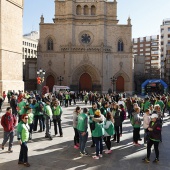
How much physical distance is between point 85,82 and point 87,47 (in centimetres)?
620

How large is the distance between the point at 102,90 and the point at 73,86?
191 inches

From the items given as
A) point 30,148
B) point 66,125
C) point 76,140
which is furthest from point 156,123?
point 66,125

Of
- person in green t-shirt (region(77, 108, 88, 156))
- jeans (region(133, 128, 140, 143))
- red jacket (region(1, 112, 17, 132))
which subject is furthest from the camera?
jeans (region(133, 128, 140, 143))

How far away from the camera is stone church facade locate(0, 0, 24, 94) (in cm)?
2472

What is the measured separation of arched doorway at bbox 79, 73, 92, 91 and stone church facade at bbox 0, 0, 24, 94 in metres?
17.5

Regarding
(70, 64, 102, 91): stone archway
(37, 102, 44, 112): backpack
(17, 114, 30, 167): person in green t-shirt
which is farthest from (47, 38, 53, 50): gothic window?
(17, 114, 30, 167): person in green t-shirt

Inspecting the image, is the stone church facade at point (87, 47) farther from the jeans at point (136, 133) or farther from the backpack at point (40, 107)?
the jeans at point (136, 133)

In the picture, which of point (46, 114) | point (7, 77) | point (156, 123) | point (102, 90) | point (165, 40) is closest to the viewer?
point (156, 123)

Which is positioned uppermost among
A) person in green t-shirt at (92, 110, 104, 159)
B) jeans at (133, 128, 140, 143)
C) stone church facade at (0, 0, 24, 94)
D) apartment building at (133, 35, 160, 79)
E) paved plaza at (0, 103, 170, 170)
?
apartment building at (133, 35, 160, 79)

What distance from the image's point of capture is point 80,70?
140ft

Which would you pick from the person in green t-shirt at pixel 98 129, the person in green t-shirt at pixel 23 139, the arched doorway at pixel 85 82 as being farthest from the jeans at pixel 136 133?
the arched doorway at pixel 85 82

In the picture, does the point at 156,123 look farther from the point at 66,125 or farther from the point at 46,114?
the point at 66,125

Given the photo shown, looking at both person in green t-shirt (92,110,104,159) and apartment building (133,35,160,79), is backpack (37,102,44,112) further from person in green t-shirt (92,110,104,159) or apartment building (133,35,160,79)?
apartment building (133,35,160,79)

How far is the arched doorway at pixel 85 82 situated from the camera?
4381cm
